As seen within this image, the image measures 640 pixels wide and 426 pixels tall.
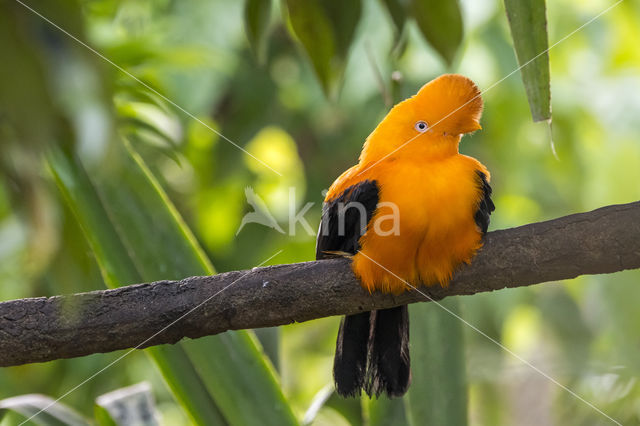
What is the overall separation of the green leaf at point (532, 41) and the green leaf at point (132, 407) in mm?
774

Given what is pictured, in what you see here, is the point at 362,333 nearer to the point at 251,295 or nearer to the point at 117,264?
the point at 251,295

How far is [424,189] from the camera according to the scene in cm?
93

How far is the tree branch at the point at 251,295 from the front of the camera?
0.79 m

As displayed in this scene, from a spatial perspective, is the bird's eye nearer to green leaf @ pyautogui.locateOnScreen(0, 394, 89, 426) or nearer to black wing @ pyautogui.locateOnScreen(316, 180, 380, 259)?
black wing @ pyautogui.locateOnScreen(316, 180, 380, 259)

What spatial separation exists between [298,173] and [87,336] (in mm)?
2000

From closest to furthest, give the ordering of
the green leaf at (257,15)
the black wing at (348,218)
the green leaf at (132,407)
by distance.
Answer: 1. the green leaf at (257,15)
2. the black wing at (348,218)
3. the green leaf at (132,407)

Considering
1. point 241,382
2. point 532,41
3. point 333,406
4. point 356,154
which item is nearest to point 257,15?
point 532,41

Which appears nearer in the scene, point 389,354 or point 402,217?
point 402,217

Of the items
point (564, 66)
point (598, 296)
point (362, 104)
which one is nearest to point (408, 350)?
point (598, 296)

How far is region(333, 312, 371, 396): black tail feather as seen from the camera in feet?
3.32

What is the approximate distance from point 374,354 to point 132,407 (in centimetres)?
41

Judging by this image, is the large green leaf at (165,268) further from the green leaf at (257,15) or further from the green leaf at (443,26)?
the green leaf at (443,26)

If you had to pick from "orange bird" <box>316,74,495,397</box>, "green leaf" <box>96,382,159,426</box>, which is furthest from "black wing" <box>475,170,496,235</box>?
"green leaf" <box>96,382,159,426</box>

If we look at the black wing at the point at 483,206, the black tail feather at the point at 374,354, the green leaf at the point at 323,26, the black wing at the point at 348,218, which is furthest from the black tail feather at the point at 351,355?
the green leaf at the point at 323,26
